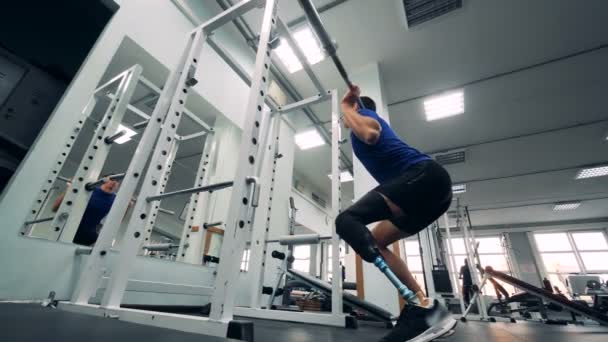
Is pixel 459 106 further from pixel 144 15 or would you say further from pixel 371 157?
pixel 144 15

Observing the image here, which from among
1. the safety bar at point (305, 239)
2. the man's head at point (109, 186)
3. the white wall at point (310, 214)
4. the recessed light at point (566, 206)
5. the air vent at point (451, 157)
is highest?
the recessed light at point (566, 206)

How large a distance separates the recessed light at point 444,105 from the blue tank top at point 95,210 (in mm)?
4499

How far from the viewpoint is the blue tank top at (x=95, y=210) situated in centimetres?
182

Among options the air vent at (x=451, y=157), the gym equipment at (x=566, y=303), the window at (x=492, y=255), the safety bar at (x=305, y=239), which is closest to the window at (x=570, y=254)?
the window at (x=492, y=255)

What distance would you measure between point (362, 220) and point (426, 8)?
10.0 feet

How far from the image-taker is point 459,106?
14.1 ft

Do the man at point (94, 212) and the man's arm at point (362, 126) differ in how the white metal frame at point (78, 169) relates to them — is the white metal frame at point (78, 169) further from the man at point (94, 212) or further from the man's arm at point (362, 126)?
the man's arm at point (362, 126)

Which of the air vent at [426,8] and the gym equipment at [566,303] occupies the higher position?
the air vent at [426,8]

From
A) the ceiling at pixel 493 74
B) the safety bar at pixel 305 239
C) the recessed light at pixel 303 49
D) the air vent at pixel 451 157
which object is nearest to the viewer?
the safety bar at pixel 305 239

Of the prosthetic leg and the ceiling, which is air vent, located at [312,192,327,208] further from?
the prosthetic leg

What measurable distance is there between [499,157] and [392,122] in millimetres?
2876

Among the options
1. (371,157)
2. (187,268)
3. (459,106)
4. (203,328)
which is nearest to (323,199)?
(459,106)

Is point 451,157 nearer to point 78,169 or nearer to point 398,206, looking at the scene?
point 398,206

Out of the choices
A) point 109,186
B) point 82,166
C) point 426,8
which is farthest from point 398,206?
point 426,8
